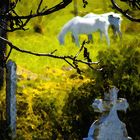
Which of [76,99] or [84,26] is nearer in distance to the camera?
[76,99]

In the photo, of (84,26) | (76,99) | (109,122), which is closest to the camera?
(109,122)

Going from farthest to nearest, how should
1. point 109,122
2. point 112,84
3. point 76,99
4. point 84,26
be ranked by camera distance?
point 84,26, point 76,99, point 112,84, point 109,122

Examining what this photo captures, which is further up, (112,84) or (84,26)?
(84,26)

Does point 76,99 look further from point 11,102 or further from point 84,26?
point 84,26

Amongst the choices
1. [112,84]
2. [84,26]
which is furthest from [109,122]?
[84,26]

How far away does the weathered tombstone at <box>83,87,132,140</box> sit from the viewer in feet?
26.0

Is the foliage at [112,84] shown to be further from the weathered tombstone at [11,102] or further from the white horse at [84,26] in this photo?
the white horse at [84,26]

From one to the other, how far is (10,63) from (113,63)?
84.1 inches

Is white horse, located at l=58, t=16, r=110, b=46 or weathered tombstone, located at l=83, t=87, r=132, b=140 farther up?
white horse, located at l=58, t=16, r=110, b=46

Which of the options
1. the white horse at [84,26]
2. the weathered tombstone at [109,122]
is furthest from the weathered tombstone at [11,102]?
the white horse at [84,26]

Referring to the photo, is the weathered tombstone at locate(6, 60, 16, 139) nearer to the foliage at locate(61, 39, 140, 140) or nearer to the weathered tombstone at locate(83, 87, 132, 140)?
the foliage at locate(61, 39, 140, 140)

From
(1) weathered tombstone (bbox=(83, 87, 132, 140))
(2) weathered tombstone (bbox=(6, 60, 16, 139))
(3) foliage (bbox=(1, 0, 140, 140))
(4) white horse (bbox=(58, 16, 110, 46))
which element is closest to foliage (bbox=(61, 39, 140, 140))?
(3) foliage (bbox=(1, 0, 140, 140))

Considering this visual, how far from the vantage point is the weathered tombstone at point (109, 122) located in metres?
7.91

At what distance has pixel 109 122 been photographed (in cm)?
809
